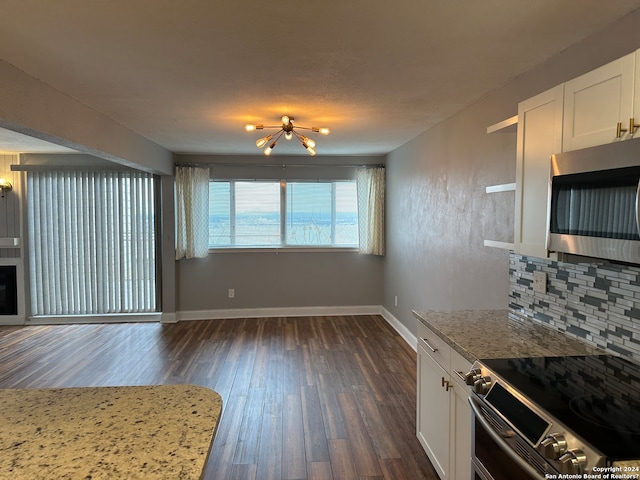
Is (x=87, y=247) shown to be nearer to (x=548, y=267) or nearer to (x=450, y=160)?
(x=450, y=160)

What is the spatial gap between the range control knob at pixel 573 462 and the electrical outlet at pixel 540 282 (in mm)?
1229

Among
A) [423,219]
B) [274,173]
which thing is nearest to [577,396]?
[423,219]

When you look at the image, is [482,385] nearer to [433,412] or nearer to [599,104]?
[433,412]

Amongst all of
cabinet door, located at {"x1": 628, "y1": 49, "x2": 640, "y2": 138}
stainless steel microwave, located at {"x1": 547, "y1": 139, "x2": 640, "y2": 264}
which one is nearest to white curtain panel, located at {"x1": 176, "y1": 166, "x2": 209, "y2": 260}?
stainless steel microwave, located at {"x1": 547, "y1": 139, "x2": 640, "y2": 264}

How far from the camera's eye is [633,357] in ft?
5.22

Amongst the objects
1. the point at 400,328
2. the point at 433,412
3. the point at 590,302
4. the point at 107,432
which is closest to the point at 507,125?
the point at 590,302

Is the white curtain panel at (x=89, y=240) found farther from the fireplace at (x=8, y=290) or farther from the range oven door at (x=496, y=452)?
the range oven door at (x=496, y=452)

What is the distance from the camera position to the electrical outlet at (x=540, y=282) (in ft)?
6.97

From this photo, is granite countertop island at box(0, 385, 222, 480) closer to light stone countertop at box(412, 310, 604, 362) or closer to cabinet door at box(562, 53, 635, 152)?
light stone countertop at box(412, 310, 604, 362)

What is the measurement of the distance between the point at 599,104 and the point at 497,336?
1.09 metres

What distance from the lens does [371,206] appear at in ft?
18.6

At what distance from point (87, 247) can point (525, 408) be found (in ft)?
18.6

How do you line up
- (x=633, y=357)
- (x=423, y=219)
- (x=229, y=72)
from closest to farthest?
(x=633, y=357)
(x=229, y=72)
(x=423, y=219)

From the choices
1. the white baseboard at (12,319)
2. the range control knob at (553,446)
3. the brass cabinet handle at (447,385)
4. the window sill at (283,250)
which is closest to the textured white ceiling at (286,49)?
the range control knob at (553,446)
